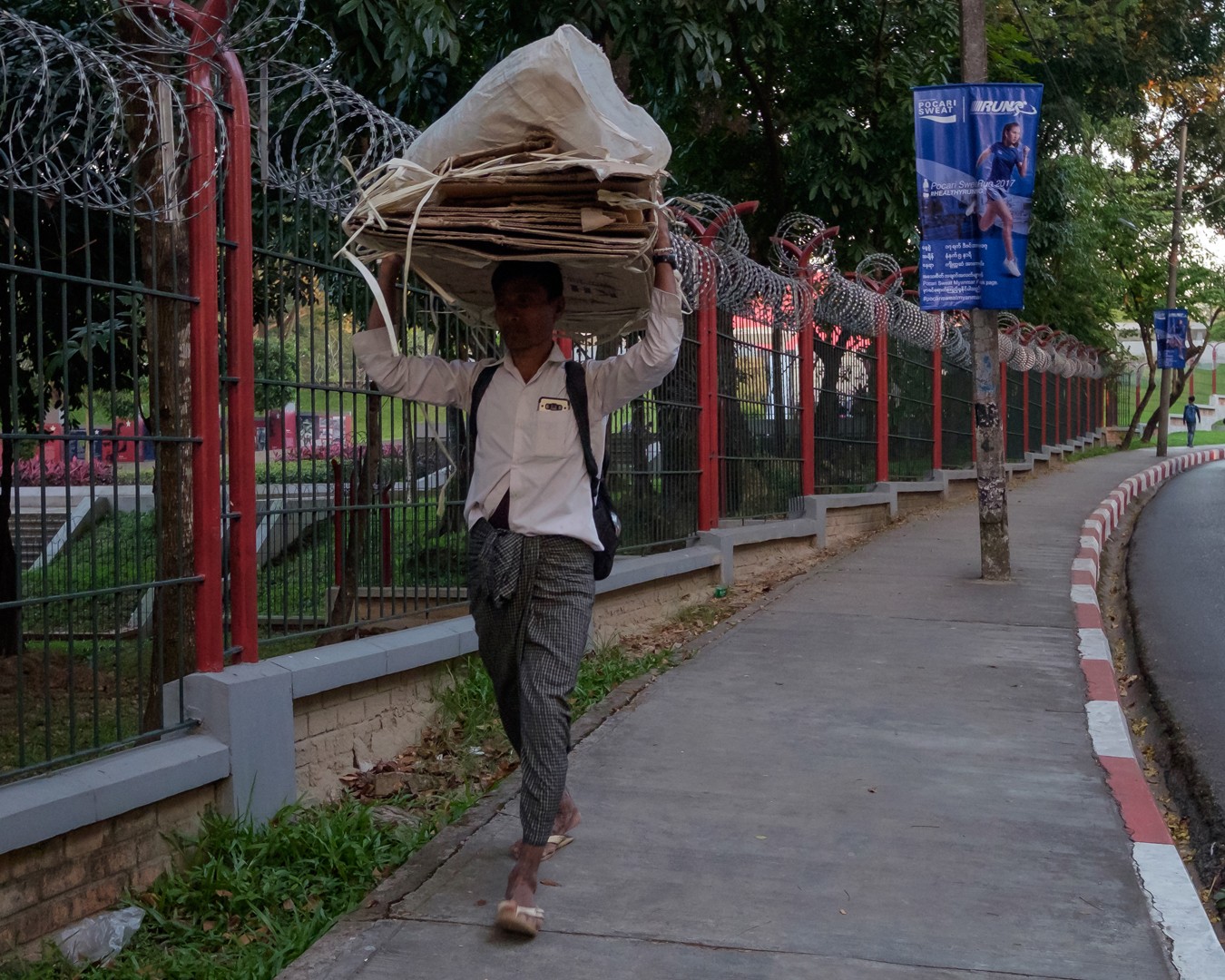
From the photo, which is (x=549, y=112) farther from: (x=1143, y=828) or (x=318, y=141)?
(x=1143, y=828)

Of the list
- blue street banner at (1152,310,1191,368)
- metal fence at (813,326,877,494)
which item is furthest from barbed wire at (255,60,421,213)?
blue street banner at (1152,310,1191,368)

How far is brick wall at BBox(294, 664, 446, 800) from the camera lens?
484 cm

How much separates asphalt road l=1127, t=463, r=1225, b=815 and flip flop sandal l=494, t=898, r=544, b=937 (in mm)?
2853

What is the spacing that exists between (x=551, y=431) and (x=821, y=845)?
63.0 inches

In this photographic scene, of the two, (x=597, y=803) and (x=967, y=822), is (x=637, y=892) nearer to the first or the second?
(x=597, y=803)

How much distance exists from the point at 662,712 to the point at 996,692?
5.52 feet

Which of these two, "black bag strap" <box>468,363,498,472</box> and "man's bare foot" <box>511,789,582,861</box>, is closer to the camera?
"black bag strap" <box>468,363,498,472</box>

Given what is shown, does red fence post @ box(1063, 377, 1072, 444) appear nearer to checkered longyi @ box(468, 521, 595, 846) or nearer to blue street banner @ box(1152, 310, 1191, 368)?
blue street banner @ box(1152, 310, 1191, 368)

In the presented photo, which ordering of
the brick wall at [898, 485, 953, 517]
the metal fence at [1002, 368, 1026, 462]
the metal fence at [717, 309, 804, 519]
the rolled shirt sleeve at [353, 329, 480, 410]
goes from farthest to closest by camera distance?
the metal fence at [1002, 368, 1026, 462] < the brick wall at [898, 485, 953, 517] < the metal fence at [717, 309, 804, 519] < the rolled shirt sleeve at [353, 329, 480, 410]

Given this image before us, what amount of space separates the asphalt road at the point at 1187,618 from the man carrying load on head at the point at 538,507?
2791 millimetres

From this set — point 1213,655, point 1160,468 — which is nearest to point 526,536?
point 1213,655

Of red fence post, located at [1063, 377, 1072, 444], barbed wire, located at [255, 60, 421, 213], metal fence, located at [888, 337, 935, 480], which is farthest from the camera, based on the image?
red fence post, located at [1063, 377, 1072, 444]

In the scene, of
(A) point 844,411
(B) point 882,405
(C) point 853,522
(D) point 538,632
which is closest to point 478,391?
(D) point 538,632

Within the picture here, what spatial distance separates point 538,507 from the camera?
3.65 m
